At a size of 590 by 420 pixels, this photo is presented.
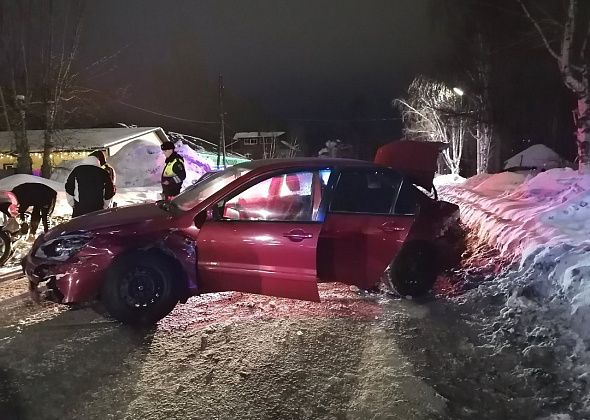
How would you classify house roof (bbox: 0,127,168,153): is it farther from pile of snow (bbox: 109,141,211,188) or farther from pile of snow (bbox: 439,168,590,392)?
pile of snow (bbox: 439,168,590,392)

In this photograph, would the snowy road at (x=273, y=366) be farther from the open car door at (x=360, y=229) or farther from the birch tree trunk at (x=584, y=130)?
the birch tree trunk at (x=584, y=130)

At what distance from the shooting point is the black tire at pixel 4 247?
7422mm

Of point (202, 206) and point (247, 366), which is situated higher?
point (202, 206)

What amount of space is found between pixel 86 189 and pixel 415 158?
4.65 meters

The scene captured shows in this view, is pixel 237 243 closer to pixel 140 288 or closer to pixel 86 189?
pixel 140 288

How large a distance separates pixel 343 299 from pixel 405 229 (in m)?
1.06

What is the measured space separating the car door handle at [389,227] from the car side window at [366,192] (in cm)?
15

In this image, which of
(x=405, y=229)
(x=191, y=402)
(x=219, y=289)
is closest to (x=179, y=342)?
(x=219, y=289)

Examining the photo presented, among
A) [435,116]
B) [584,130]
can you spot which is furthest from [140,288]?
[435,116]

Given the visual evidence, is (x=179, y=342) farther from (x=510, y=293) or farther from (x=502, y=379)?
(x=510, y=293)

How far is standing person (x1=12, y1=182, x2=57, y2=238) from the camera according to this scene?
8.64m

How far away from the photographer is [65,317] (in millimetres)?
5172

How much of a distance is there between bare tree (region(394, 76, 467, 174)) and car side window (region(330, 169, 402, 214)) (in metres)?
29.2

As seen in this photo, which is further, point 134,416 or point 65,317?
point 65,317
